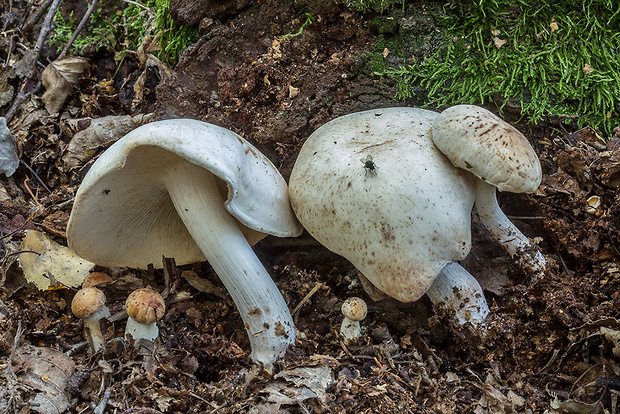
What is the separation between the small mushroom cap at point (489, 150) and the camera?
232 centimetres

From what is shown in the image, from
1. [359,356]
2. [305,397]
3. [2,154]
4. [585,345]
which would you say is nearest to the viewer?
[305,397]

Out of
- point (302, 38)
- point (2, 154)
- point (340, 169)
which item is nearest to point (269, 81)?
point (302, 38)

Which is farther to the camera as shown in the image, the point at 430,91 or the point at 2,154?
the point at 2,154

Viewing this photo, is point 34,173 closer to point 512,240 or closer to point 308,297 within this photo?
point 308,297

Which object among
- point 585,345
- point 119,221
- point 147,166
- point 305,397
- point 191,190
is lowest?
point 585,345

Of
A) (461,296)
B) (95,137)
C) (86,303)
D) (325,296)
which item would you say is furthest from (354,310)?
(95,137)

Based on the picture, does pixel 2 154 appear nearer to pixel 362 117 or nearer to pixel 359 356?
pixel 362 117

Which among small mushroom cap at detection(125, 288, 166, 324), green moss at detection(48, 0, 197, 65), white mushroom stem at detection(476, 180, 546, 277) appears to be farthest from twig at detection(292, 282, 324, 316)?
green moss at detection(48, 0, 197, 65)

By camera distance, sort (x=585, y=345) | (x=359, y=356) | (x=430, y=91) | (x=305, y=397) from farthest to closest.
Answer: (x=430, y=91) < (x=359, y=356) < (x=585, y=345) < (x=305, y=397)

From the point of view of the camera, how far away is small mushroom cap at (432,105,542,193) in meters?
2.32

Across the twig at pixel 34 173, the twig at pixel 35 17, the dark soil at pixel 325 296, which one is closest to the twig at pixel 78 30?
the twig at pixel 35 17

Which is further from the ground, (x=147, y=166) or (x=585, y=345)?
(x=147, y=166)

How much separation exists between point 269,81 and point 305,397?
201 cm

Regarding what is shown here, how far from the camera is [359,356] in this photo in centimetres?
261
